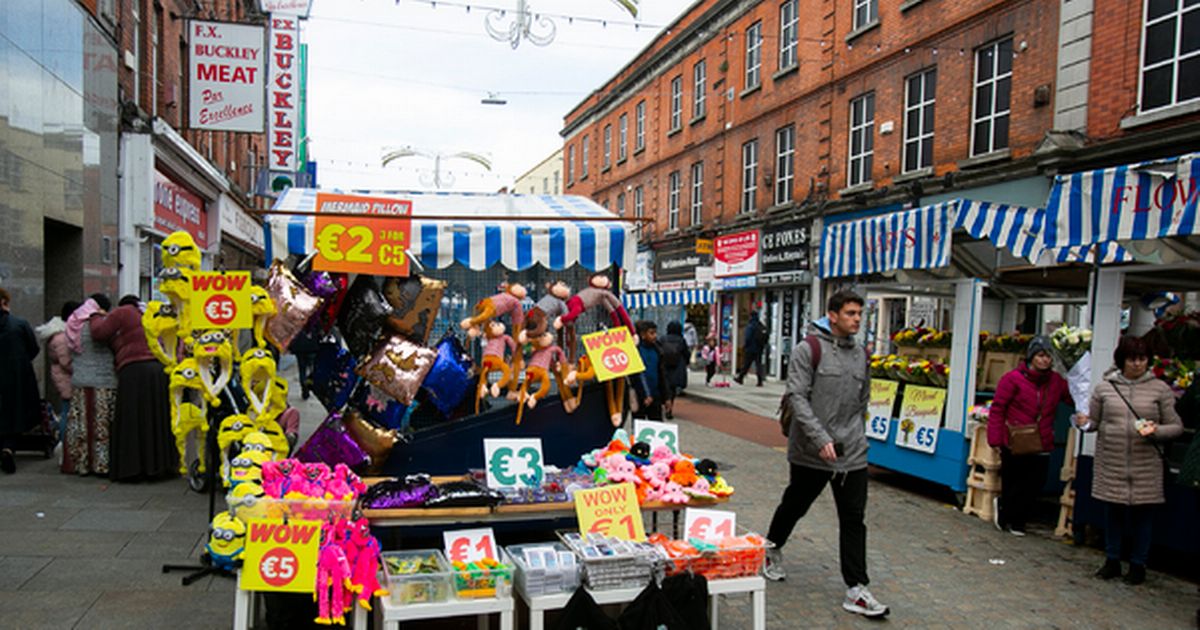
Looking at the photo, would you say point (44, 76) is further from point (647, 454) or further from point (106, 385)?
point (647, 454)

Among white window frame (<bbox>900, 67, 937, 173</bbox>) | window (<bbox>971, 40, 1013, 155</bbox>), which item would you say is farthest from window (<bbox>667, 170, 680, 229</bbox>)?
window (<bbox>971, 40, 1013, 155</bbox>)

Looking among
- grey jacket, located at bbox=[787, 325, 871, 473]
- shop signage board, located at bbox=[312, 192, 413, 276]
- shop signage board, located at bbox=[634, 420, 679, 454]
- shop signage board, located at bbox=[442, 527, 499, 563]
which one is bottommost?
shop signage board, located at bbox=[442, 527, 499, 563]

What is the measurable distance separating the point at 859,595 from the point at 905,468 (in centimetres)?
385

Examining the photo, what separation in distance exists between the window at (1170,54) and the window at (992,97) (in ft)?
8.43

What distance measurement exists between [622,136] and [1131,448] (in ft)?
93.6

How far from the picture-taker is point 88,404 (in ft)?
23.9

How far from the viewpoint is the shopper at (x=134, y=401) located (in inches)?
281

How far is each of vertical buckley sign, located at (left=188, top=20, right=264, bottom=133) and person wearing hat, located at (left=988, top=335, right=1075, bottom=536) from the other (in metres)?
10.9

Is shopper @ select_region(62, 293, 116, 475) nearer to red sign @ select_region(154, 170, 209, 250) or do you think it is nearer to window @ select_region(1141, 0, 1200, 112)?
red sign @ select_region(154, 170, 209, 250)

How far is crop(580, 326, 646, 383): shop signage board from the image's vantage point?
5.04 metres

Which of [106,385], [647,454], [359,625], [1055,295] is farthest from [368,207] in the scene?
[1055,295]

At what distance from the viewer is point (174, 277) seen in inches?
205

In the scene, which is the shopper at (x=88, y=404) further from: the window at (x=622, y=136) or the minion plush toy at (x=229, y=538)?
the window at (x=622, y=136)

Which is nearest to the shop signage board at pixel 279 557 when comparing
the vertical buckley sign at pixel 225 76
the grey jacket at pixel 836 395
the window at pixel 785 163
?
the grey jacket at pixel 836 395
